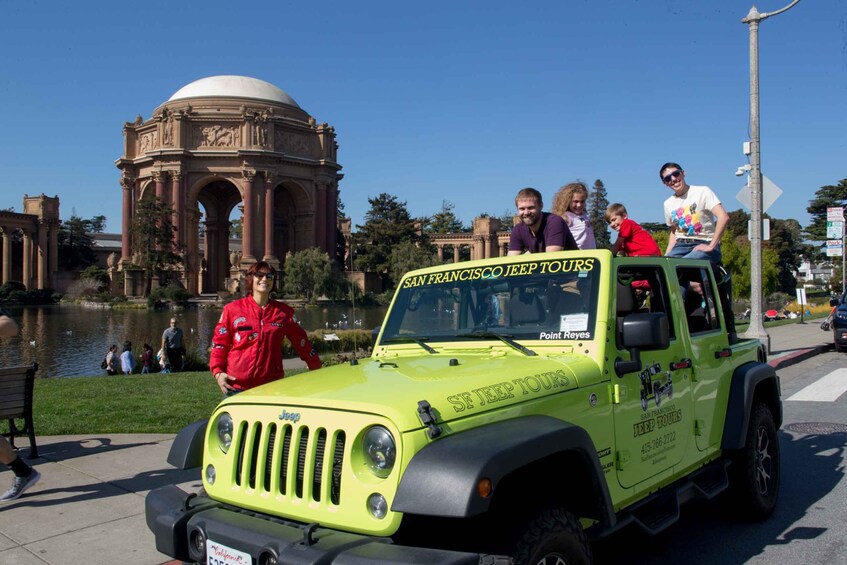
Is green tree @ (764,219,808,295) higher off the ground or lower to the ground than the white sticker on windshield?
higher

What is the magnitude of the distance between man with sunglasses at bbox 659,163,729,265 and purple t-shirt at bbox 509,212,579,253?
178cm

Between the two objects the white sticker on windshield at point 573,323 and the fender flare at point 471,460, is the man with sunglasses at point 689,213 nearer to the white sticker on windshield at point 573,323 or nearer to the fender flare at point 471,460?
the white sticker on windshield at point 573,323

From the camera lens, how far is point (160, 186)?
259 feet

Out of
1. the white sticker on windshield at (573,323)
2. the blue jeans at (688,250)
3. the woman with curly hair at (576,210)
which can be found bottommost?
the white sticker on windshield at (573,323)

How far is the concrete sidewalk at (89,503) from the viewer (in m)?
4.71

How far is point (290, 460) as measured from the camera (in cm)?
331

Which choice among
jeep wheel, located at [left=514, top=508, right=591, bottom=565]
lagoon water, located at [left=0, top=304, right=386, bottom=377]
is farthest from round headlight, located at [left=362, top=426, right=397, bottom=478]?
lagoon water, located at [left=0, top=304, right=386, bottom=377]

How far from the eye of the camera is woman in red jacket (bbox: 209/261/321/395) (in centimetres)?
571

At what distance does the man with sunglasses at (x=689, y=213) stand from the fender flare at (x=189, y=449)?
4.64 m

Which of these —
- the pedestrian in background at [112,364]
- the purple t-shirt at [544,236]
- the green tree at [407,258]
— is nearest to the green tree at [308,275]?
the green tree at [407,258]

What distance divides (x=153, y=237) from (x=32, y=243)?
3332 cm

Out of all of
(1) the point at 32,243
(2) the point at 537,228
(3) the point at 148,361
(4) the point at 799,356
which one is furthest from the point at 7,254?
(2) the point at 537,228

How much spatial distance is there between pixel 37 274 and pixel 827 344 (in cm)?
10137

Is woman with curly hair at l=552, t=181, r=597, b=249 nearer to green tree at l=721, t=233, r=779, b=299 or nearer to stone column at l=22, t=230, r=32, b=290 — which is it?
green tree at l=721, t=233, r=779, b=299
